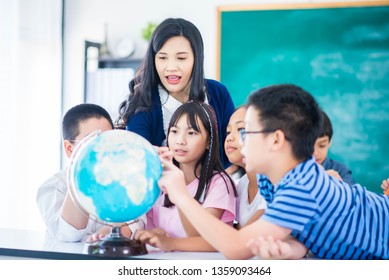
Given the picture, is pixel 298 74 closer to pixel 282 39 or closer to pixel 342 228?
pixel 282 39

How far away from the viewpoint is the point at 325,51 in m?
5.87

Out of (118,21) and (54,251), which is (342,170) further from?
(118,21)

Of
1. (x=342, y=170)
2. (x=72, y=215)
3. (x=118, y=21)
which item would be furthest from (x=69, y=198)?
(x=118, y=21)

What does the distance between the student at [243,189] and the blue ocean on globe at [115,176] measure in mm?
596

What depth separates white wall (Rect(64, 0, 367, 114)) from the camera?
6.15 metres

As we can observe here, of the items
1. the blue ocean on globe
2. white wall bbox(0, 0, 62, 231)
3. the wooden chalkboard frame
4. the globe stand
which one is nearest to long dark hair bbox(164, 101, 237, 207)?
the globe stand

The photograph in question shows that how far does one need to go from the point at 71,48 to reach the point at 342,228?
209 inches

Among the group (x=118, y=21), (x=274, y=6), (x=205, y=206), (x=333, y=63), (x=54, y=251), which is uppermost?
(x=274, y=6)

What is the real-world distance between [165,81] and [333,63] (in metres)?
3.55

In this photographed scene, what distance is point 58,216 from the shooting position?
2.30 m

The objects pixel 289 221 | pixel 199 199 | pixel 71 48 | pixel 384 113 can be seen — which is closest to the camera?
pixel 289 221

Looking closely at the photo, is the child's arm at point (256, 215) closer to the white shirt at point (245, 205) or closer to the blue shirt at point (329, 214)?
the white shirt at point (245, 205)

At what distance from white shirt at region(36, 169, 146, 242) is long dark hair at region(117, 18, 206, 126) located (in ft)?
1.56
